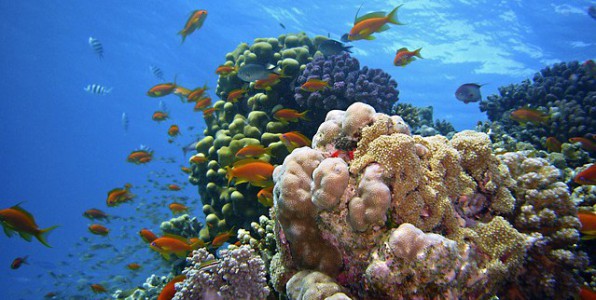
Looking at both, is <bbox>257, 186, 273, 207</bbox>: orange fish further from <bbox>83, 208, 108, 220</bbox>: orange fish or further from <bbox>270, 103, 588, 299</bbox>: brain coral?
<bbox>83, 208, 108, 220</bbox>: orange fish

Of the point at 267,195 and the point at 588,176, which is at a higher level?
the point at 588,176

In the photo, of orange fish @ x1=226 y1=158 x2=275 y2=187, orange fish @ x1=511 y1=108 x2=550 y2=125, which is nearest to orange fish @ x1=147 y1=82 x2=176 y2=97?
orange fish @ x1=226 y1=158 x2=275 y2=187

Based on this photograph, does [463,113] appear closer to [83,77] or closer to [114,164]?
[83,77]

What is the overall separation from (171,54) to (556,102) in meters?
42.6

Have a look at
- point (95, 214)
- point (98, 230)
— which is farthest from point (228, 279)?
point (95, 214)

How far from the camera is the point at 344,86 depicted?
6.48 m

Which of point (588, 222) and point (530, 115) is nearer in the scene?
point (588, 222)

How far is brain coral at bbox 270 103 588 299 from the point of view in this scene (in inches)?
93.7

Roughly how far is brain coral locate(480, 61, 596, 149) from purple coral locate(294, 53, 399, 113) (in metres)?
3.34

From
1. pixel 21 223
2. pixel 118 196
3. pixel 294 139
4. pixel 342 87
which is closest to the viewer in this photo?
pixel 21 223

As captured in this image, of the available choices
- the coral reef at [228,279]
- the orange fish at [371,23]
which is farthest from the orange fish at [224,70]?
the coral reef at [228,279]

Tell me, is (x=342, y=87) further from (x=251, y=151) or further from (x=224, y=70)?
(x=224, y=70)

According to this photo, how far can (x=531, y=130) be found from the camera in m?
7.19

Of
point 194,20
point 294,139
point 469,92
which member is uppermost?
point 194,20
